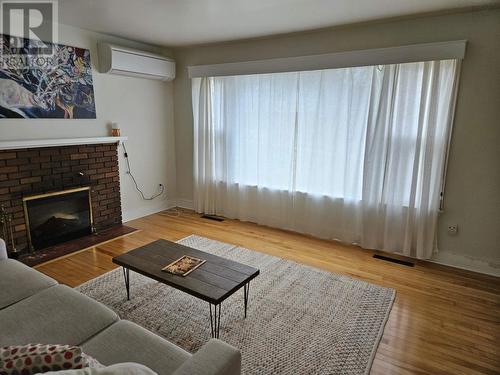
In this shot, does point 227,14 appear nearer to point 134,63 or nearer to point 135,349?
point 134,63

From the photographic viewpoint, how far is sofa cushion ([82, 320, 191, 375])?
1.30m

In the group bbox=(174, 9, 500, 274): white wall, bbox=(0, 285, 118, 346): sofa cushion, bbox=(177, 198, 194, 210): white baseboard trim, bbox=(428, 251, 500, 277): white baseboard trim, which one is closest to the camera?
bbox=(0, 285, 118, 346): sofa cushion

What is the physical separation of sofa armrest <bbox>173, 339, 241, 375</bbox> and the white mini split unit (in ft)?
11.5

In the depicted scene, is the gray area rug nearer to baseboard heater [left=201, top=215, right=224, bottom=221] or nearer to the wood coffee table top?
the wood coffee table top

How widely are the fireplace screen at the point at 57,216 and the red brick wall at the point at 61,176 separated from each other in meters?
0.07

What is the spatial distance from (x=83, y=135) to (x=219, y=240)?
201 centimetres

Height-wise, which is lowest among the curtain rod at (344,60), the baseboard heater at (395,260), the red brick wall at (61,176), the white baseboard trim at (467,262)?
the baseboard heater at (395,260)

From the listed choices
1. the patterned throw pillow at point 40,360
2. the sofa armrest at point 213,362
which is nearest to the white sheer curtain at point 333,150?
the sofa armrest at point 213,362

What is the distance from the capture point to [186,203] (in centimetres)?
500

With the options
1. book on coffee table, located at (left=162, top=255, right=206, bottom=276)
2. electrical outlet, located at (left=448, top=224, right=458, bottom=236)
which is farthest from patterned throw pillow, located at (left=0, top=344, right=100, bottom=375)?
electrical outlet, located at (left=448, top=224, right=458, bottom=236)

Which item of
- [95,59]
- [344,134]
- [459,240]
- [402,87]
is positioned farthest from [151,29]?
[459,240]

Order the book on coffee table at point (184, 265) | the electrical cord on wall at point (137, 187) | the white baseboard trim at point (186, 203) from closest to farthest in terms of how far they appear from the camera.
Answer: the book on coffee table at point (184, 265) < the electrical cord on wall at point (137, 187) < the white baseboard trim at point (186, 203)

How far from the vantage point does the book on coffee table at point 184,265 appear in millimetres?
2111

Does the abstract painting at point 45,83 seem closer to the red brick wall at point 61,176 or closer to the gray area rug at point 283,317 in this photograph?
the red brick wall at point 61,176
